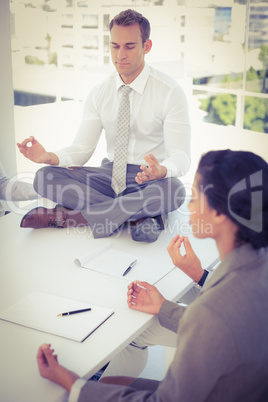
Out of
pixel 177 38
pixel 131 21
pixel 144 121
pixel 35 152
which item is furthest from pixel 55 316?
pixel 177 38

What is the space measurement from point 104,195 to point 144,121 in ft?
1.60

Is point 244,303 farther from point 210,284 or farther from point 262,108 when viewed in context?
point 262,108

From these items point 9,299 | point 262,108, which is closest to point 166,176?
point 9,299

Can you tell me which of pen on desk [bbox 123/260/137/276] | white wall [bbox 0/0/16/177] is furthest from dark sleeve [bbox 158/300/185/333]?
white wall [bbox 0/0/16/177]

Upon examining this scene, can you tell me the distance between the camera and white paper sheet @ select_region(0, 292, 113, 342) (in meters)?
1.29

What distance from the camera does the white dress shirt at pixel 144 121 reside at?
2.54 meters

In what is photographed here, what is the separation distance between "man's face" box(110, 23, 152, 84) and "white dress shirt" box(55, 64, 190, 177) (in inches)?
3.6

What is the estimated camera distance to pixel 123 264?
69.6 inches

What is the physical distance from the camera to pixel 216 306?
3.00ft

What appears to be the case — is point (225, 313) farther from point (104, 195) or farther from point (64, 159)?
point (64, 159)

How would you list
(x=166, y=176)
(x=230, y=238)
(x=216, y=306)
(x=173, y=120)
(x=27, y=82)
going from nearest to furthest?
1. (x=216, y=306)
2. (x=230, y=238)
3. (x=166, y=176)
4. (x=173, y=120)
5. (x=27, y=82)

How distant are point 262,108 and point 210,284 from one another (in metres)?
5.90

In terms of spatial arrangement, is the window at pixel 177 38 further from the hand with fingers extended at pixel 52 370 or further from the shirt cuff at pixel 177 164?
the hand with fingers extended at pixel 52 370

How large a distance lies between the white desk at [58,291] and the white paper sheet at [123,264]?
3 centimetres
